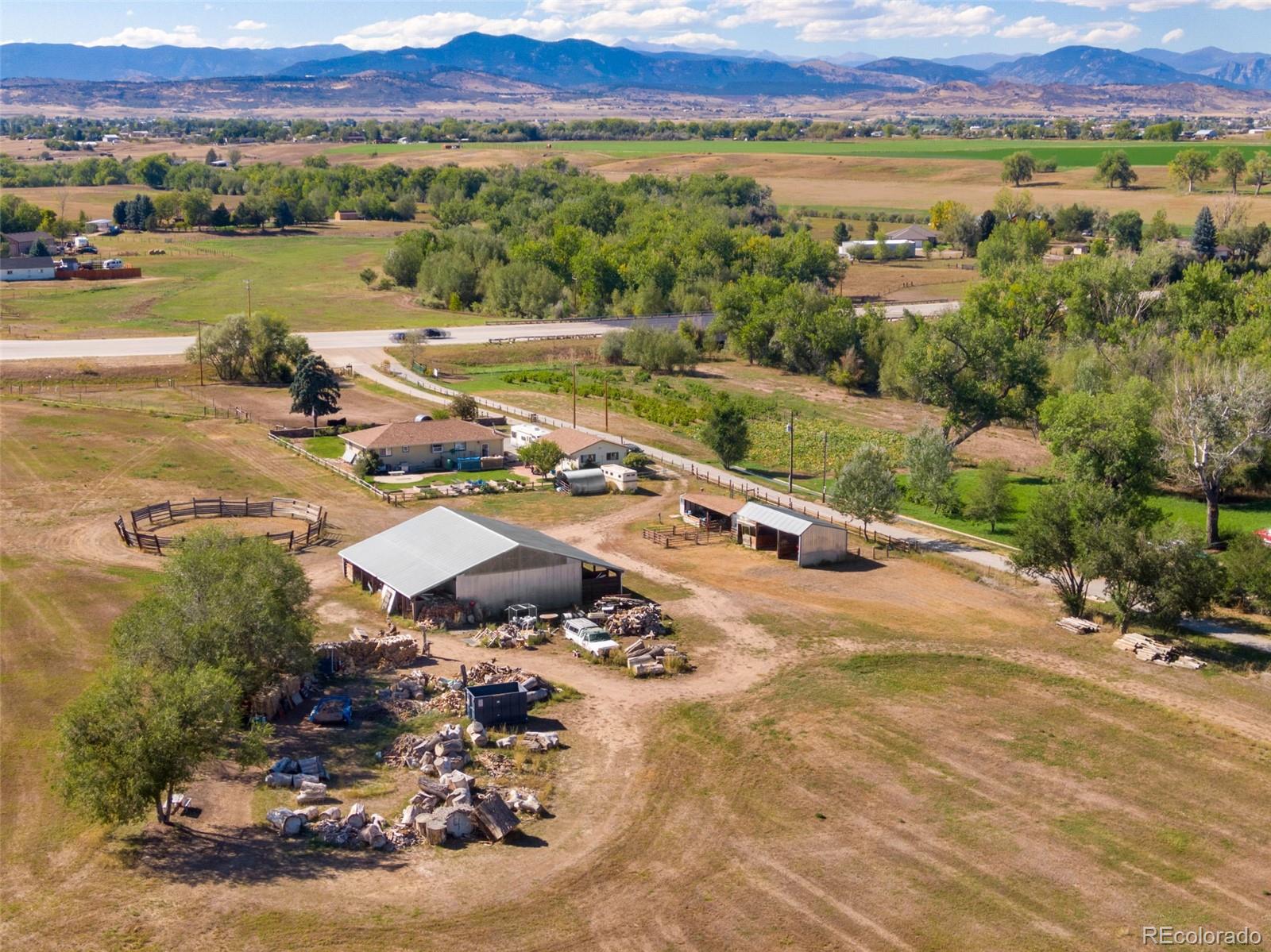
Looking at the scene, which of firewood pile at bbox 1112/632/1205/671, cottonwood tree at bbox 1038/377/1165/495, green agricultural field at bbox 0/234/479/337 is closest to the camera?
firewood pile at bbox 1112/632/1205/671

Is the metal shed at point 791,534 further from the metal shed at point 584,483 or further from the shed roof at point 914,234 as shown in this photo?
the shed roof at point 914,234

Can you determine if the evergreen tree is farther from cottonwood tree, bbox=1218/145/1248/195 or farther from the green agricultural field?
Result: the green agricultural field

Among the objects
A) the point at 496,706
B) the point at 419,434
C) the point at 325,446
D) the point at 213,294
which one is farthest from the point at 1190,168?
the point at 496,706

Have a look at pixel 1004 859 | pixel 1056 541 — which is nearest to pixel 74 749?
pixel 1004 859

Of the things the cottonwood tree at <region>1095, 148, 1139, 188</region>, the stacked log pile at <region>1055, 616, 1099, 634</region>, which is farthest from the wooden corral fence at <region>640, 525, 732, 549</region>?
the cottonwood tree at <region>1095, 148, 1139, 188</region>

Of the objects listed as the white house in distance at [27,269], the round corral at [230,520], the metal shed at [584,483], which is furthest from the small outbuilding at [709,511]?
the white house in distance at [27,269]

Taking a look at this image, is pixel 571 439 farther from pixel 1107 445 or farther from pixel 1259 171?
pixel 1259 171
